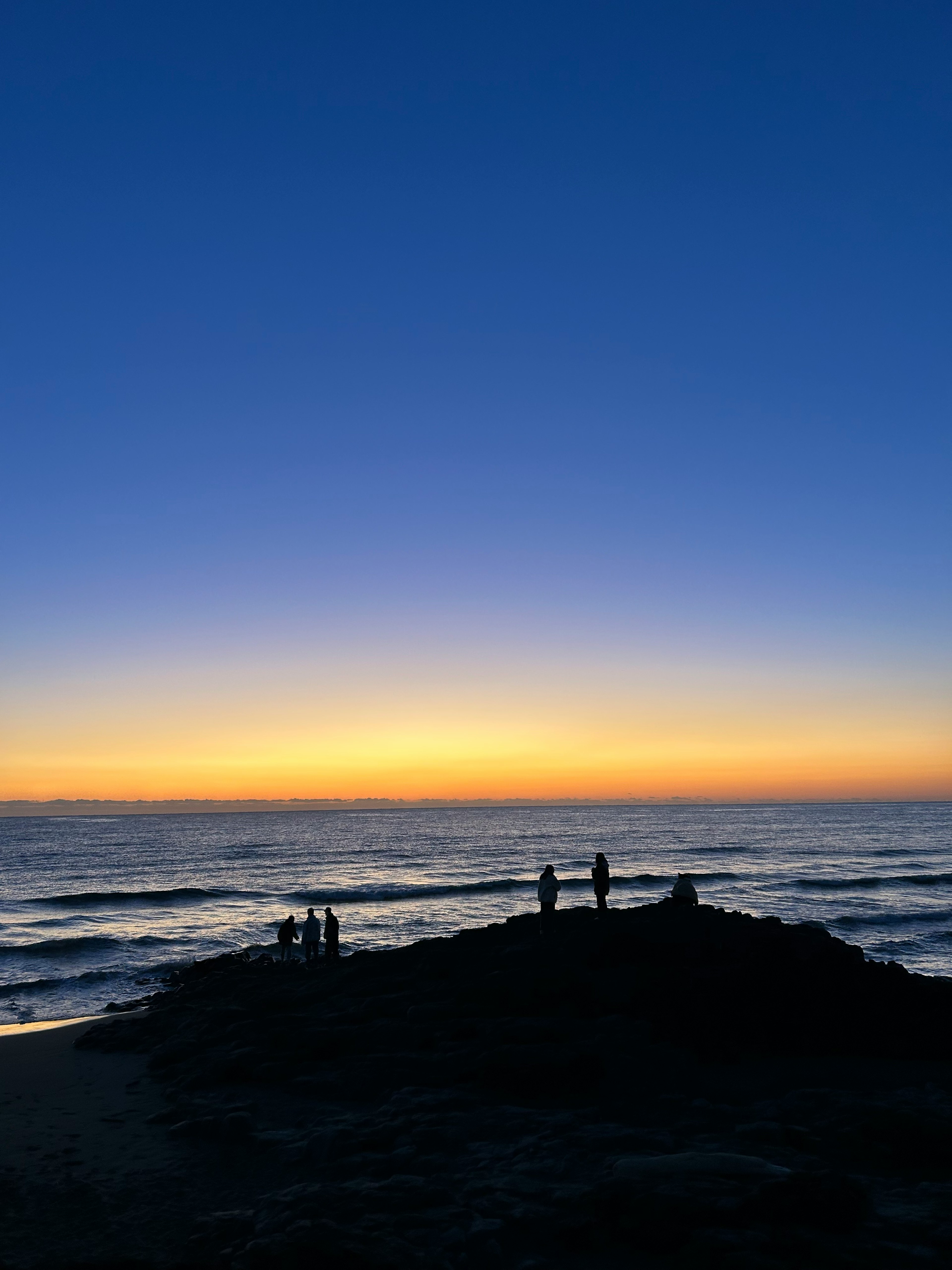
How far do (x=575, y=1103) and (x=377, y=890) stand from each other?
43858mm

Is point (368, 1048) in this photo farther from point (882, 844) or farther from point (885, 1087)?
point (882, 844)

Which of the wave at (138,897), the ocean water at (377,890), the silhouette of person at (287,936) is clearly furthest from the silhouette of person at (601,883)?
the wave at (138,897)

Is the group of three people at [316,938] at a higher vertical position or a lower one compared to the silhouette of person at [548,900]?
lower

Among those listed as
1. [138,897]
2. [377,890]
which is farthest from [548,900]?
[138,897]

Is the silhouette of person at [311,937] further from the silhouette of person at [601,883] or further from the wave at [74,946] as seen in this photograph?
the wave at [74,946]

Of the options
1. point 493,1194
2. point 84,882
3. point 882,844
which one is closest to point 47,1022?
point 493,1194

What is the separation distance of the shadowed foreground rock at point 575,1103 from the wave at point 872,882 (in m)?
38.5

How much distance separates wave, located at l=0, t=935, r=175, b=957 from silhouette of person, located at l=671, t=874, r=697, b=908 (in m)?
25.7

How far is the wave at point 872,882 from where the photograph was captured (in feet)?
176

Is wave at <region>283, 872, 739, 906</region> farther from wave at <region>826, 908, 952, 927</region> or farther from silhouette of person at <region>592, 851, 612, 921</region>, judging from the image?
silhouette of person at <region>592, 851, 612, 921</region>

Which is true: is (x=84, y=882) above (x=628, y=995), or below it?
below

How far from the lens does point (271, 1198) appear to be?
878cm

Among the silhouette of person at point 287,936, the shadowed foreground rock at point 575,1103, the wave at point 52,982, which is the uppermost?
the shadowed foreground rock at point 575,1103

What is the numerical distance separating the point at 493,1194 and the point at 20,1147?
7.57 meters
